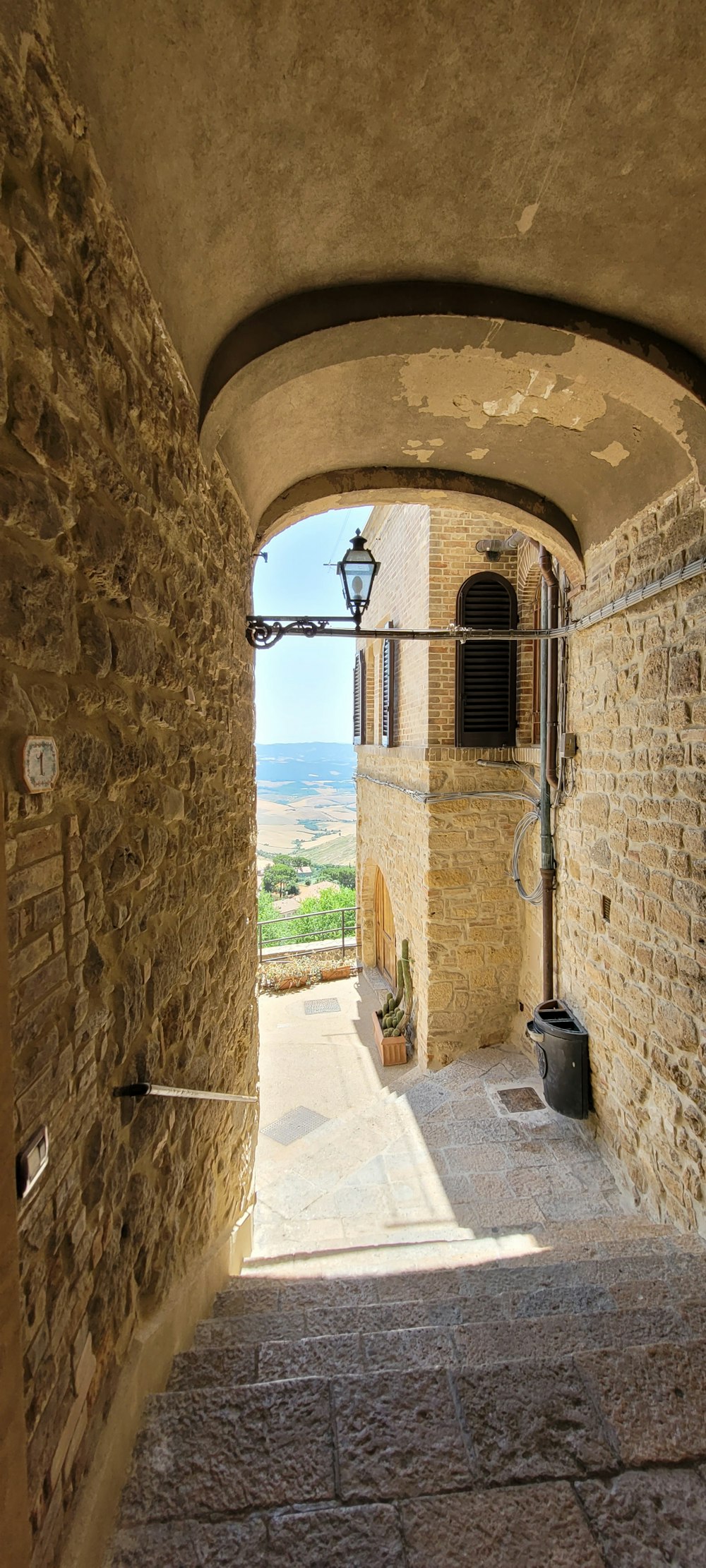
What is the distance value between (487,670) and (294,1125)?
4.73 meters

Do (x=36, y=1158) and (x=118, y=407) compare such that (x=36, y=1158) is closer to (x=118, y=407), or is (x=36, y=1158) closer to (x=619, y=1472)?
(x=619, y=1472)

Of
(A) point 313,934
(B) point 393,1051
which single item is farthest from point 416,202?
(A) point 313,934

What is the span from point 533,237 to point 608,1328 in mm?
3311

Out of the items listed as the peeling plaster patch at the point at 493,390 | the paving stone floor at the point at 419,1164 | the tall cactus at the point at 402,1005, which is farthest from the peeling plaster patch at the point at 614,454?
the tall cactus at the point at 402,1005

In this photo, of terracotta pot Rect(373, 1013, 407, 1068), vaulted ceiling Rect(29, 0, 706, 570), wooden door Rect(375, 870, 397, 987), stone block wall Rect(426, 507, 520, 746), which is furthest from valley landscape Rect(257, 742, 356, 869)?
vaulted ceiling Rect(29, 0, 706, 570)

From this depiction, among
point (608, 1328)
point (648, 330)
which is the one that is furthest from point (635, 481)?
point (608, 1328)

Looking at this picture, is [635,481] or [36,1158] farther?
[635,481]

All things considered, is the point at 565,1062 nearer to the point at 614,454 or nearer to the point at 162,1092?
the point at 162,1092

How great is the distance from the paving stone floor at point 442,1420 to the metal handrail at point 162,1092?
69 centimetres

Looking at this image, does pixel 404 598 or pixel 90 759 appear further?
pixel 404 598

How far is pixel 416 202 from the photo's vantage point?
1756 millimetres

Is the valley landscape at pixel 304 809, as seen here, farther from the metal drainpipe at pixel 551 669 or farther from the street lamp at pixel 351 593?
the street lamp at pixel 351 593

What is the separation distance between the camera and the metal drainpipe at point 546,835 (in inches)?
183

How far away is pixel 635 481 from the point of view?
308 cm
